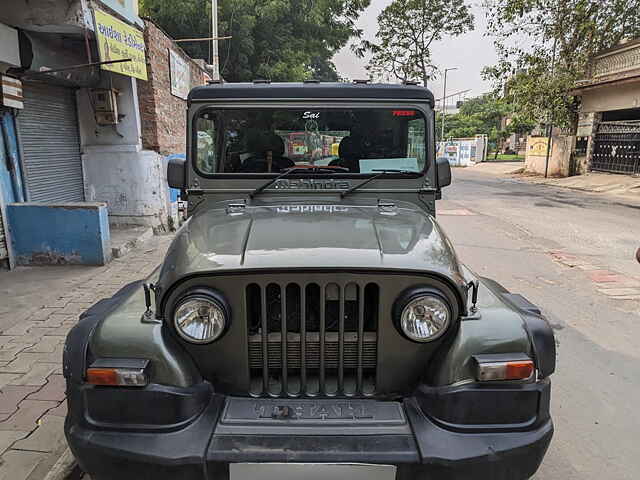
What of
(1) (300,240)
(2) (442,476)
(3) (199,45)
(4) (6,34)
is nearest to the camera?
(2) (442,476)

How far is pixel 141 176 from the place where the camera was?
27.8 feet

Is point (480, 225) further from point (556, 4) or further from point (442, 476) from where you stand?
point (556, 4)

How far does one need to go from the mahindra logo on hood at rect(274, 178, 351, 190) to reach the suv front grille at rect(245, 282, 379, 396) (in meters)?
1.23

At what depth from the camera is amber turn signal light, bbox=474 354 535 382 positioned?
5.97 ft

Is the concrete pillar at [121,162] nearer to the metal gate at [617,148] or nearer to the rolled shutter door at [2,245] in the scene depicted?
the rolled shutter door at [2,245]

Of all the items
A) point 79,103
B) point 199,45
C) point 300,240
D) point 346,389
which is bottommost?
point 346,389

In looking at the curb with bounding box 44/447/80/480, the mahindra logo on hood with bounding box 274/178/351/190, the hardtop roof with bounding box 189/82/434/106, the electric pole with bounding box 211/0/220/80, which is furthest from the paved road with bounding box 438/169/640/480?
the electric pole with bounding box 211/0/220/80

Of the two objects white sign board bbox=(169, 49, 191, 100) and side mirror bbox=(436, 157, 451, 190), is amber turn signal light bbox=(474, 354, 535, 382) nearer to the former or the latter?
side mirror bbox=(436, 157, 451, 190)

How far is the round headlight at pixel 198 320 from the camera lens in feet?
6.11

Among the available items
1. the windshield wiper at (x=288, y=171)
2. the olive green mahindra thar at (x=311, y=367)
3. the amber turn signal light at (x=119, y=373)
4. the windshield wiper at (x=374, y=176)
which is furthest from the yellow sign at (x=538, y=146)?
the amber turn signal light at (x=119, y=373)

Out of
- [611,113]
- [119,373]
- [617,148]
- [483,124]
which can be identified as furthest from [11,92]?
[483,124]

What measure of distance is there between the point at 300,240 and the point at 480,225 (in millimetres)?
8706

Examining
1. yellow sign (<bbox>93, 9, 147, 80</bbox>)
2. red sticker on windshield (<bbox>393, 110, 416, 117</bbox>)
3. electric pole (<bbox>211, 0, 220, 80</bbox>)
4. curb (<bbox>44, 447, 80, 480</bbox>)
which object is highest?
electric pole (<bbox>211, 0, 220, 80</bbox>)

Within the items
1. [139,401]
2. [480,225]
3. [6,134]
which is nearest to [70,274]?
[6,134]
